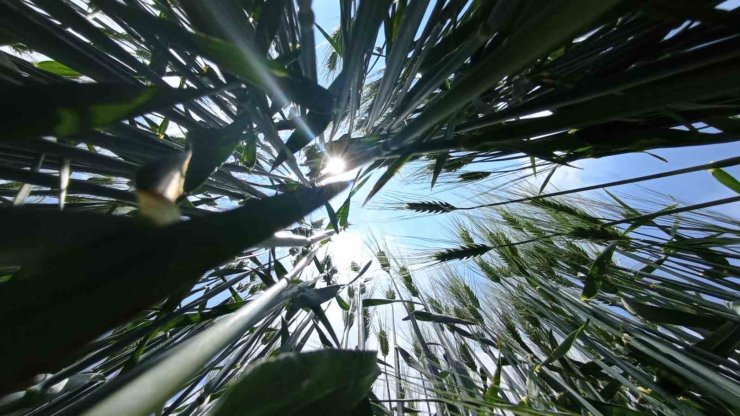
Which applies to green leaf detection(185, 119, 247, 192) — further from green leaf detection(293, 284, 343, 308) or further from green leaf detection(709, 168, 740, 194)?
green leaf detection(709, 168, 740, 194)

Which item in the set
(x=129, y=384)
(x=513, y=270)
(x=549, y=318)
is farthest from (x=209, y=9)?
(x=513, y=270)

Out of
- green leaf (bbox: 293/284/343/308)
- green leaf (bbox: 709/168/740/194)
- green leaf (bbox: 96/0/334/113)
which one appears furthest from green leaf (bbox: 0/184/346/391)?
green leaf (bbox: 709/168/740/194)

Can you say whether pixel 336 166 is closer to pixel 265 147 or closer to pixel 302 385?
pixel 265 147

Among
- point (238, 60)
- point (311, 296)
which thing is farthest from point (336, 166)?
point (238, 60)

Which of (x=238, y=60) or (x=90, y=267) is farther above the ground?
(x=238, y=60)

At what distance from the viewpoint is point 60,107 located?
179 mm

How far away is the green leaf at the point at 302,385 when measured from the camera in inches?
6.2

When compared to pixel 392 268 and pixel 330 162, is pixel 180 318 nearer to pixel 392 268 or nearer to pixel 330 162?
pixel 330 162

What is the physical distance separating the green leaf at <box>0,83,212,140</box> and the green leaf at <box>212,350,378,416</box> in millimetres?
161

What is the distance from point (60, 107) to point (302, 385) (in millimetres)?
191

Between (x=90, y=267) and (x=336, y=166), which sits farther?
(x=336, y=166)

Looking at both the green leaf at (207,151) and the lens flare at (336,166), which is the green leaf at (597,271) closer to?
the lens flare at (336,166)

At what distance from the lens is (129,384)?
127 millimetres

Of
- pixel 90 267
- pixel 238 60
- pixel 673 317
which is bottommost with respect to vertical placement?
pixel 673 317
